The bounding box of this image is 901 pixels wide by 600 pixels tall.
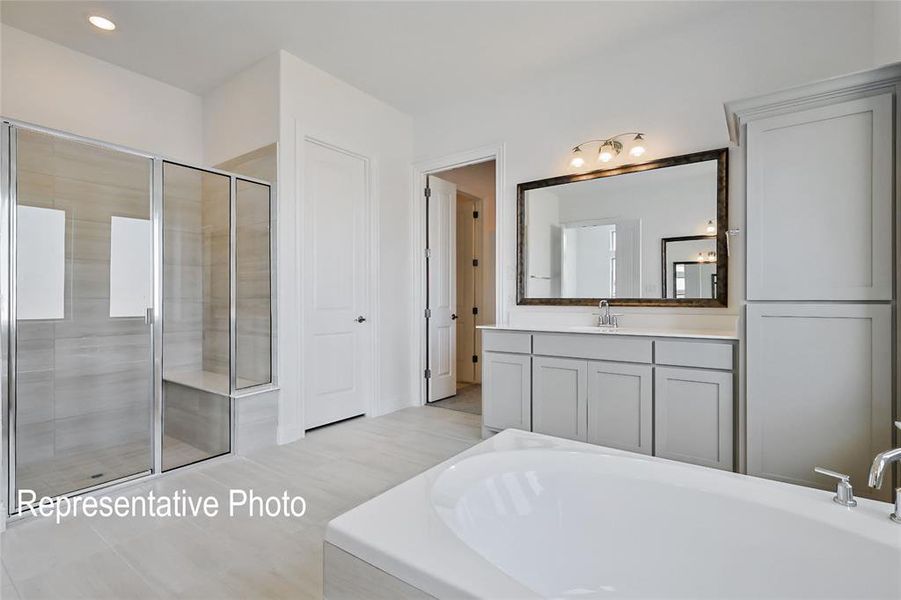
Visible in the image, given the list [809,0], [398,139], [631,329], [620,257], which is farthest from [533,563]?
[398,139]

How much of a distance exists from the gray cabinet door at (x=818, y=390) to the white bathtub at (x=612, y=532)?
32.6 inches

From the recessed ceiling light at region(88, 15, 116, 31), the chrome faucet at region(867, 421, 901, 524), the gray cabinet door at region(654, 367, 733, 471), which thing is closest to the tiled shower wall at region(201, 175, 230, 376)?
the recessed ceiling light at region(88, 15, 116, 31)

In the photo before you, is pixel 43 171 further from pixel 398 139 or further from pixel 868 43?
pixel 868 43

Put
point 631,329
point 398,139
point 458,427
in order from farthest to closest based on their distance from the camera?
1. point 398,139
2. point 458,427
3. point 631,329

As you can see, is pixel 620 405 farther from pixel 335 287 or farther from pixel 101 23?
pixel 101 23

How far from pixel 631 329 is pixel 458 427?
1567 millimetres

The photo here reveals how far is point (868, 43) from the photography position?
8.03 feet

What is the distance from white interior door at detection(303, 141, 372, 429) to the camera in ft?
11.6

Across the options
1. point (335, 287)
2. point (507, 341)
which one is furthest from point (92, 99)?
point (507, 341)

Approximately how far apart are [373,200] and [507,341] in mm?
1810

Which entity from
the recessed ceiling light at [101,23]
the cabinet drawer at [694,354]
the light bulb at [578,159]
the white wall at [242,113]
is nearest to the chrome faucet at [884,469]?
the cabinet drawer at [694,354]

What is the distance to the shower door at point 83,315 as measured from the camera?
2.39 meters

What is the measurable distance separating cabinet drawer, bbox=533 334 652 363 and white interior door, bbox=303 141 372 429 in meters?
1.64

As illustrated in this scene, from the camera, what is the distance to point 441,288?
4.67 metres
